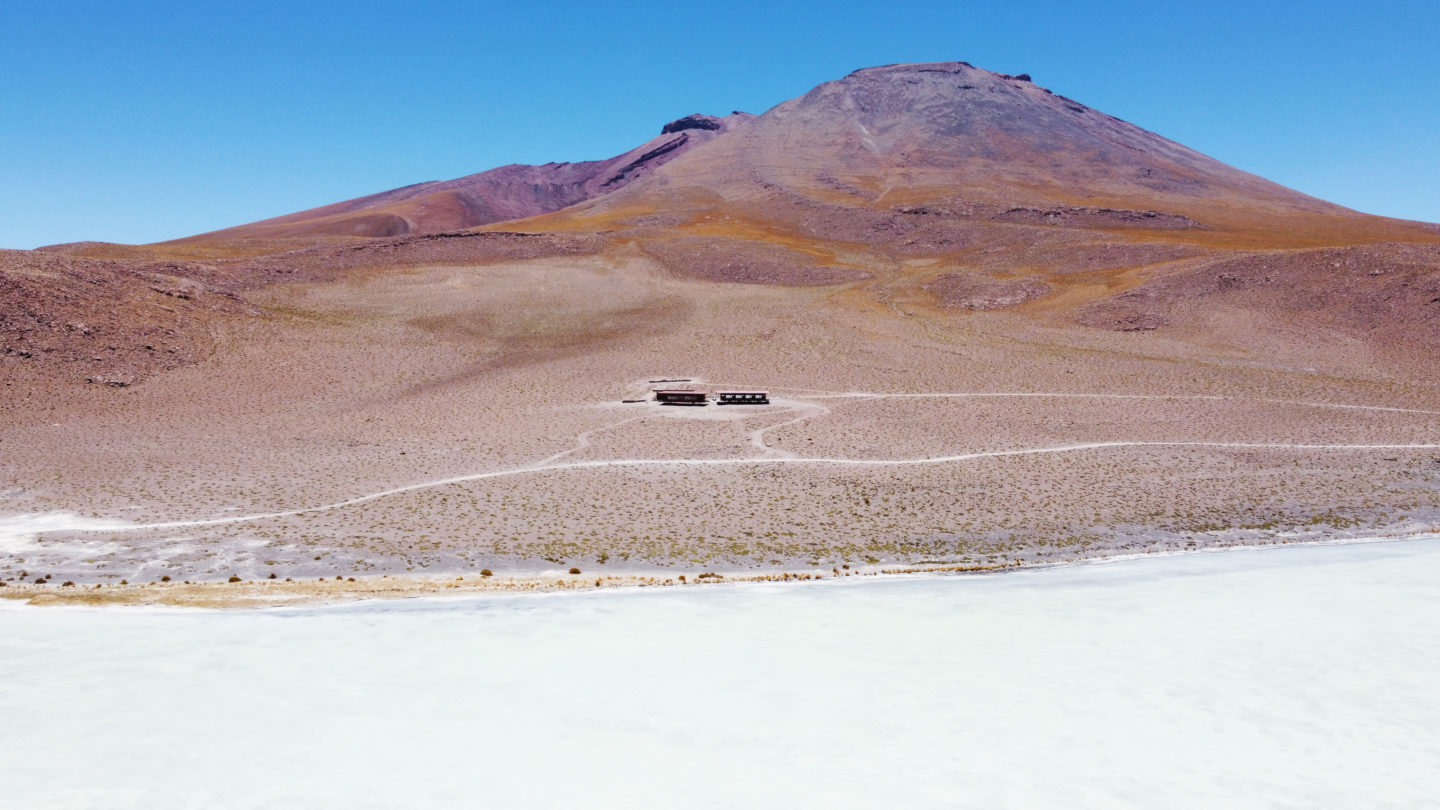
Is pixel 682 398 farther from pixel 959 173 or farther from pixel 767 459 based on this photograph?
pixel 959 173

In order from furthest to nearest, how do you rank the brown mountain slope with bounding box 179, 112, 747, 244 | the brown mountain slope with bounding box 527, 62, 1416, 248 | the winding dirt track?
the brown mountain slope with bounding box 179, 112, 747, 244, the brown mountain slope with bounding box 527, 62, 1416, 248, the winding dirt track

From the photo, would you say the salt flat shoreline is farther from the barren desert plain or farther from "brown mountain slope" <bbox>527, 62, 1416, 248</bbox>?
"brown mountain slope" <bbox>527, 62, 1416, 248</bbox>

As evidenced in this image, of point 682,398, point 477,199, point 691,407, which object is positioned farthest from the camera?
point 477,199

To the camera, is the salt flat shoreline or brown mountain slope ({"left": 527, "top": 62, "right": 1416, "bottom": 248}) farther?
brown mountain slope ({"left": 527, "top": 62, "right": 1416, "bottom": 248})

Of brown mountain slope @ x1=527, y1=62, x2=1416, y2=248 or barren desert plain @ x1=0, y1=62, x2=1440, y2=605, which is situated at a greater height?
brown mountain slope @ x1=527, y1=62, x2=1416, y2=248

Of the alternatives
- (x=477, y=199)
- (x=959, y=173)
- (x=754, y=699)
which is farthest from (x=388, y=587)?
(x=477, y=199)

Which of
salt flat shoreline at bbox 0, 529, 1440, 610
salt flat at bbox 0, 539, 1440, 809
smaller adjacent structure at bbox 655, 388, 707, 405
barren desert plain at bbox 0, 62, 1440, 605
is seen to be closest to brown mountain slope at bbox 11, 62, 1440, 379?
barren desert plain at bbox 0, 62, 1440, 605
